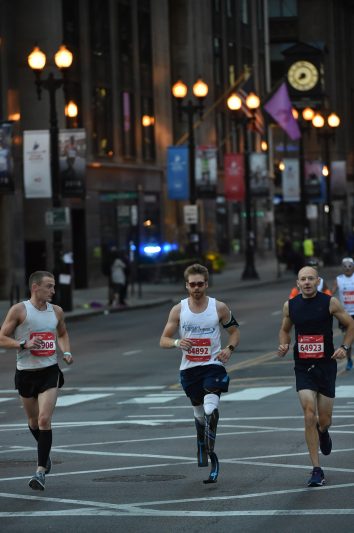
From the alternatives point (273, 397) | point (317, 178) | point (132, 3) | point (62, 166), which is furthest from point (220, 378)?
point (317, 178)

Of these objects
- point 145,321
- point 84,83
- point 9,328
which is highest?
point 84,83

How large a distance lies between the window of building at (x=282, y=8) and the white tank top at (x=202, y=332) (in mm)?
116622

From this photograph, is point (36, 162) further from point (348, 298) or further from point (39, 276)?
point (39, 276)

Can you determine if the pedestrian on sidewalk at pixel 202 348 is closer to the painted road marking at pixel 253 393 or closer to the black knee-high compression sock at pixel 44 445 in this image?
the black knee-high compression sock at pixel 44 445

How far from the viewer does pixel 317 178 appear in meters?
80.9

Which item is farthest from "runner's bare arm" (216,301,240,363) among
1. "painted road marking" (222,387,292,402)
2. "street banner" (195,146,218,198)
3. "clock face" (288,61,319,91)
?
"clock face" (288,61,319,91)

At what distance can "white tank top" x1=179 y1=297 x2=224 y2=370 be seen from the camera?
45.0 ft

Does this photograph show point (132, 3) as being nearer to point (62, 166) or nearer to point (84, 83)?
point (84, 83)

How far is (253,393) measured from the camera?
22.1 meters

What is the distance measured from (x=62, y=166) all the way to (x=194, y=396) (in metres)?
31.3

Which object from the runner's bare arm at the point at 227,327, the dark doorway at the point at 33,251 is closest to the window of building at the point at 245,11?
the dark doorway at the point at 33,251

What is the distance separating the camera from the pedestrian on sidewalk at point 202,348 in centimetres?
1361

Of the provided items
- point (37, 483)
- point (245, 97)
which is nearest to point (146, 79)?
point (245, 97)

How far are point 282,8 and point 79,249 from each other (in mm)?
72906
